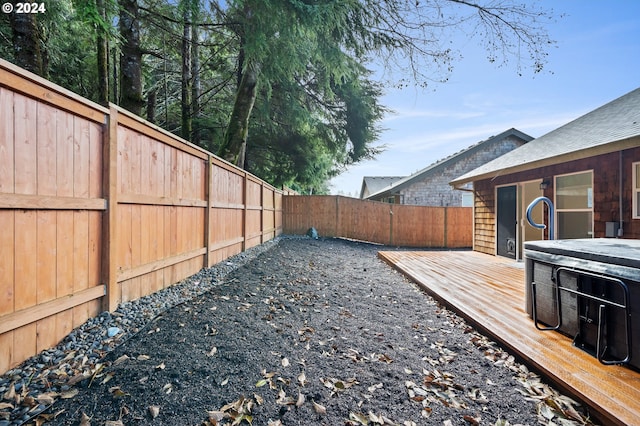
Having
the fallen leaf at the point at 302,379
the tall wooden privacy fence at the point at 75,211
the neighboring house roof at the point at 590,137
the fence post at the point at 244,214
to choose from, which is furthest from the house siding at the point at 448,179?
the fallen leaf at the point at 302,379

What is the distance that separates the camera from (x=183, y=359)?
2076mm

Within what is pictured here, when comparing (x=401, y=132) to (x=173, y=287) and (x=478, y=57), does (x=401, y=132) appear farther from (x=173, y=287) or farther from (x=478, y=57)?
(x=173, y=287)

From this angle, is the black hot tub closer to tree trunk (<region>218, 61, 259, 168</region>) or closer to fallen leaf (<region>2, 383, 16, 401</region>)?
fallen leaf (<region>2, 383, 16, 401</region>)

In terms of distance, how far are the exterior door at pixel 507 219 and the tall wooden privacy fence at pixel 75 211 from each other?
7057 mm

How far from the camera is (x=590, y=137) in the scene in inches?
201

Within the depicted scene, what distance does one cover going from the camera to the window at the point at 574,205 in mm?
5199

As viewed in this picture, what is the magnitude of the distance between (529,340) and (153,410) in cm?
275

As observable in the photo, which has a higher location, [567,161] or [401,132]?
[401,132]

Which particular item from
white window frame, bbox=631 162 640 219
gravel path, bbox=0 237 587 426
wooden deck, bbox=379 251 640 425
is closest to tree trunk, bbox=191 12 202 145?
gravel path, bbox=0 237 587 426

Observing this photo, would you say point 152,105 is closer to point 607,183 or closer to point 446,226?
point 446,226

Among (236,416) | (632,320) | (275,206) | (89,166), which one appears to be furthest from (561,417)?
(275,206)

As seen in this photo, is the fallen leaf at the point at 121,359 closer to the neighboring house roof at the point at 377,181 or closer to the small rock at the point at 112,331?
the small rock at the point at 112,331

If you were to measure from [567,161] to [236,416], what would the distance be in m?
6.37

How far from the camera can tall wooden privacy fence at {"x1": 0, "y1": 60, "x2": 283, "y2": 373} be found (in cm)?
182
